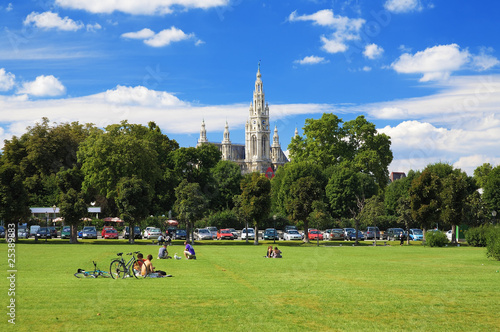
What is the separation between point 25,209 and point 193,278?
39207mm

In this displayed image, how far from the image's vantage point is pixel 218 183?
320 feet

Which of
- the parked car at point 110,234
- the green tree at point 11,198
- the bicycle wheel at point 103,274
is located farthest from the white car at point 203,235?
the bicycle wheel at point 103,274

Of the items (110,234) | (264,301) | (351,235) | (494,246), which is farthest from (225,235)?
(264,301)

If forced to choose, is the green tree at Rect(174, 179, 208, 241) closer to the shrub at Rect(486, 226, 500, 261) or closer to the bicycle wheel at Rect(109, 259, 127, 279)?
the shrub at Rect(486, 226, 500, 261)

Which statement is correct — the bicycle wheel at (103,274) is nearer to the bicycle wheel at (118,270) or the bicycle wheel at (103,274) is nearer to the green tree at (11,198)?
the bicycle wheel at (118,270)

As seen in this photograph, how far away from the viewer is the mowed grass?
14445mm

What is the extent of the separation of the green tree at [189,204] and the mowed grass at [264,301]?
36182 mm

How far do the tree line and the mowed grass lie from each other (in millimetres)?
35220

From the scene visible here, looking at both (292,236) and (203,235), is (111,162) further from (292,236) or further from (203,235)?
(292,236)

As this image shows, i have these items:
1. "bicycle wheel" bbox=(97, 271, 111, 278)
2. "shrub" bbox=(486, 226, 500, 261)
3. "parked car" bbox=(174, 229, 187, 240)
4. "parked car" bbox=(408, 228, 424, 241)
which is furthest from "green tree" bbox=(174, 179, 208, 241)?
"bicycle wheel" bbox=(97, 271, 111, 278)

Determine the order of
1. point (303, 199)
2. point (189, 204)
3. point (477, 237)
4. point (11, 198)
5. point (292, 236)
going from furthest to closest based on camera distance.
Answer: point (292, 236)
point (303, 199)
point (189, 204)
point (11, 198)
point (477, 237)

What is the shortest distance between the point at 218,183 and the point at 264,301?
79968 mm

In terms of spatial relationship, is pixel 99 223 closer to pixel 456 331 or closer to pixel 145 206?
pixel 145 206

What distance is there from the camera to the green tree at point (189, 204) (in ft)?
208
